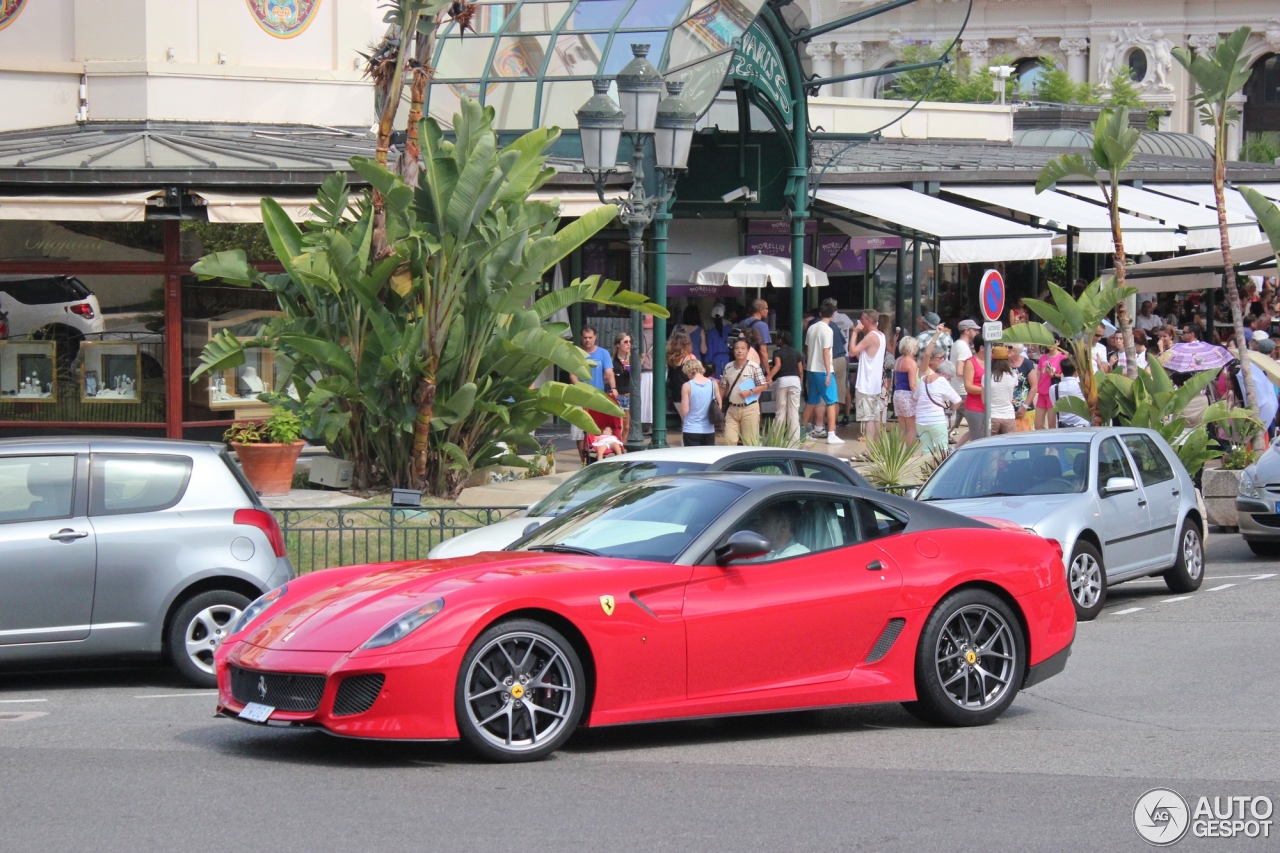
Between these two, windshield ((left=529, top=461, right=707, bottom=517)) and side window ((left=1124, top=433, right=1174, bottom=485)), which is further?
side window ((left=1124, top=433, right=1174, bottom=485))

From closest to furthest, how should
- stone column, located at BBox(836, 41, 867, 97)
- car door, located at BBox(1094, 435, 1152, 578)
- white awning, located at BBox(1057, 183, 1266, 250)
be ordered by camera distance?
car door, located at BBox(1094, 435, 1152, 578) → white awning, located at BBox(1057, 183, 1266, 250) → stone column, located at BBox(836, 41, 867, 97)

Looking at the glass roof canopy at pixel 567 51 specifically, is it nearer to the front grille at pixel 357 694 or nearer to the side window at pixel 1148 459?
the side window at pixel 1148 459

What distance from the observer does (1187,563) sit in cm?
1398

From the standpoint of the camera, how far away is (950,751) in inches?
294

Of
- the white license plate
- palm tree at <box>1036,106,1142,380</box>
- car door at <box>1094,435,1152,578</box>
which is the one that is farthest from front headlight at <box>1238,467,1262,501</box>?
the white license plate

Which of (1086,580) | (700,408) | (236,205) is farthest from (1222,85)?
(236,205)

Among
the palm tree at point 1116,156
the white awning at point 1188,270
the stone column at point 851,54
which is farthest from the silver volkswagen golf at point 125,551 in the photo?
the stone column at point 851,54

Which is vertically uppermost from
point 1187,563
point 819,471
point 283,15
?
point 283,15

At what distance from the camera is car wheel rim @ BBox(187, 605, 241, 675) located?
934cm

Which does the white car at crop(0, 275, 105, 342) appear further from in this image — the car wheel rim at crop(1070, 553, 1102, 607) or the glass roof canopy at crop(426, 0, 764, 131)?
the car wheel rim at crop(1070, 553, 1102, 607)

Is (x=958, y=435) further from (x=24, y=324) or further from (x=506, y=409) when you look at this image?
(x=24, y=324)

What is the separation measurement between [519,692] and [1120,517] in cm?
768

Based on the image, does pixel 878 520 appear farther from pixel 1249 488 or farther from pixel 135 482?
pixel 1249 488

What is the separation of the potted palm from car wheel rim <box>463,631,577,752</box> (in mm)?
9618
